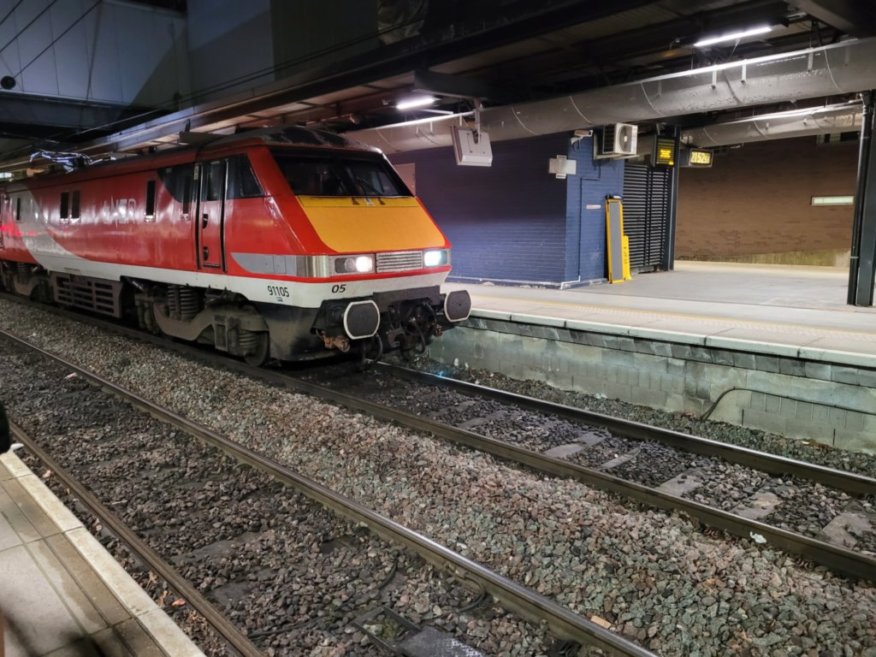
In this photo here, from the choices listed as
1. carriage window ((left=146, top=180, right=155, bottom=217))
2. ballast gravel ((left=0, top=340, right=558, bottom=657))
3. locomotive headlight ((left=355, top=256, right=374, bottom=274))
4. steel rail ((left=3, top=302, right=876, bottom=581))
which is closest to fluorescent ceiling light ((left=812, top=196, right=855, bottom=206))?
steel rail ((left=3, top=302, right=876, bottom=581))

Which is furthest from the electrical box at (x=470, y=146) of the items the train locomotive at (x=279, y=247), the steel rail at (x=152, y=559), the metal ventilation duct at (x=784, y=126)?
the steel rail at (x=152, y=559)

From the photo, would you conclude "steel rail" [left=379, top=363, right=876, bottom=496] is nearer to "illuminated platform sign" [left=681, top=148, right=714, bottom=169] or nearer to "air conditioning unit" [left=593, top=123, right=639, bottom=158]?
"air conditioning unit" [left=593, top=123, right=639, bottom=158]

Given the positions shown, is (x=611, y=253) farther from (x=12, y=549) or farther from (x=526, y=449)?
(x=12, y=549)

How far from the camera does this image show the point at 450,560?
398 centimetres

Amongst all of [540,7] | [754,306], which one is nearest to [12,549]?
[540,7]

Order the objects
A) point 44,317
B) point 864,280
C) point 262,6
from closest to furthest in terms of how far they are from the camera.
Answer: point 864,280 < point 44,317 < point 262,6

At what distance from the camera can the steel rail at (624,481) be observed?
4.05 metres

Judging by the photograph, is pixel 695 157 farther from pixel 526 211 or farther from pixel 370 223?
pixel 370 223

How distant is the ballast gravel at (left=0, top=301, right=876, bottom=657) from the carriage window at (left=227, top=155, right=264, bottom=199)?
8.21 ft

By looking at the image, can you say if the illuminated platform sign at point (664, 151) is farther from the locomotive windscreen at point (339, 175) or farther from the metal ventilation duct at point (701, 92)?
the locomotive windscreen at point (339, 175)

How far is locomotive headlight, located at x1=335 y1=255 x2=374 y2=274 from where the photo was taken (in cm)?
701

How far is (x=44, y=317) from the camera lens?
13422mm

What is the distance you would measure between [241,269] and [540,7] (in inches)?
190

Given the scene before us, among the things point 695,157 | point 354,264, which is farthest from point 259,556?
point 695,157
